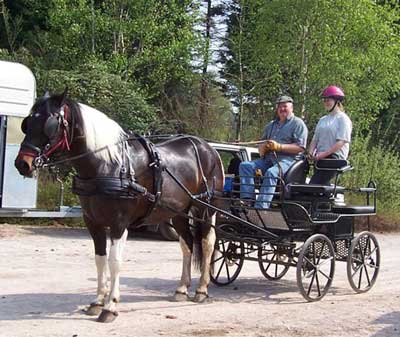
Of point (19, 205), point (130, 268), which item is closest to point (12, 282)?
point (130, 268)

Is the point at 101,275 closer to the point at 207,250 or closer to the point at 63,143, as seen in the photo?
the point at 63,143

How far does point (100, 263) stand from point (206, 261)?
1.66 metres

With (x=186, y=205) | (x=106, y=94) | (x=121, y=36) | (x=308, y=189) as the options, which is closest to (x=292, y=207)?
(x=308, y=189)

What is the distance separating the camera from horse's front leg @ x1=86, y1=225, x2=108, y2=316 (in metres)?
7.89

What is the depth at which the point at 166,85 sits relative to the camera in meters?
30.3

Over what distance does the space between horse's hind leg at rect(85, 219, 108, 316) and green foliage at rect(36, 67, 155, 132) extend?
13.7 meters

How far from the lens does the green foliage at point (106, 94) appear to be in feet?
70.5

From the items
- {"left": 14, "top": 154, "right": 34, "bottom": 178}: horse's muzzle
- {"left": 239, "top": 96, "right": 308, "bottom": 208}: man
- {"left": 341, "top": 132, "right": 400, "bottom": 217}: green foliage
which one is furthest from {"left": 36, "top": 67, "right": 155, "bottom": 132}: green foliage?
{"left": 14, "top": 154, "right": 34, "bottom": 178}: horse's muzzle

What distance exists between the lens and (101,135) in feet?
25.3

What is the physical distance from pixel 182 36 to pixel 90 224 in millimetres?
19587

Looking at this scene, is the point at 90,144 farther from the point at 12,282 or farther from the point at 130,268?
the point at 130,268

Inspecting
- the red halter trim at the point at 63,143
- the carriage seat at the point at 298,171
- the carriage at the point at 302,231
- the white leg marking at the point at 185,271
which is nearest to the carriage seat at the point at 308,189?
the carriage at the point at 302,231

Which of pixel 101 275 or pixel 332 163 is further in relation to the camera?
pixel 332 163

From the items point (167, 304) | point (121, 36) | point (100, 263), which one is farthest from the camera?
point (121, 36)
